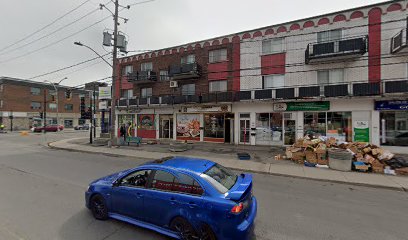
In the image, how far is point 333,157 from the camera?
33.2 feet

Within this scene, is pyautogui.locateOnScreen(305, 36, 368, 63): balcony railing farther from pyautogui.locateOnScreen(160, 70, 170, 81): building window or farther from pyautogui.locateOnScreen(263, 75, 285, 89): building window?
pyautogui.locateOnScreen(160, 70, 170, 81): building window

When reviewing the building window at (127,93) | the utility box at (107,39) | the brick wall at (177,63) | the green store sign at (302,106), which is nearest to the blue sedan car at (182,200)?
the green store sign at (302,106)

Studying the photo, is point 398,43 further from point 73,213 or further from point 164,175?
point 73,213

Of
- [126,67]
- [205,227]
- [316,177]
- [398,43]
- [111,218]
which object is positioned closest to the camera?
Answer: [205,227]

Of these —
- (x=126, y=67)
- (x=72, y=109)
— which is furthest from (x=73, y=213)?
(x=72, y=109)

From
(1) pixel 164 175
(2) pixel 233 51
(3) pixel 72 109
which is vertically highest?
(2) pixel 233 51

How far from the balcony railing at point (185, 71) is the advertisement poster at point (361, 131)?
1429cm

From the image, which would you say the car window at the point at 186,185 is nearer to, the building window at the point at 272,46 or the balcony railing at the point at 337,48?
the balcony railing at the point at 337,48

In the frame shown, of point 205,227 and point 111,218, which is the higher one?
point 205,227

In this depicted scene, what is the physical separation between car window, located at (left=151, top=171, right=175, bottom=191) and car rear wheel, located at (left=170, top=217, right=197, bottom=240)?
585 mm

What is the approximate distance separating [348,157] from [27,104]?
6237cm

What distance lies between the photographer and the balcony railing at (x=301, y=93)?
A: 1435 centimetres

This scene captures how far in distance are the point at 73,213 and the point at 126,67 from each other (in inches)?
1002

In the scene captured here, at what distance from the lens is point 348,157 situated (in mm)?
9805
